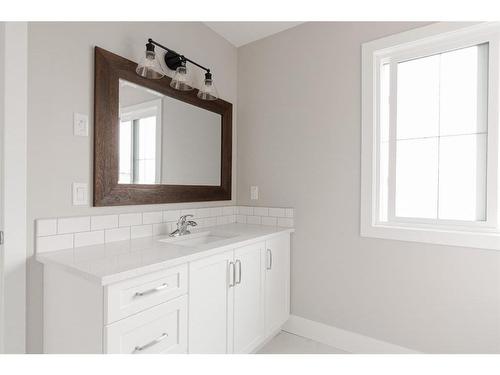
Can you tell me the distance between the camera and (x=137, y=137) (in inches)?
63.1

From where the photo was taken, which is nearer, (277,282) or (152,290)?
(152,290)

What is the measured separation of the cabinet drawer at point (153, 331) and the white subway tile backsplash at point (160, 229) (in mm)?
605

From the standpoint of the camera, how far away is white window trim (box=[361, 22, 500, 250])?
1.47 metres

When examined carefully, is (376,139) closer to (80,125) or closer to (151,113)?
(151,113)

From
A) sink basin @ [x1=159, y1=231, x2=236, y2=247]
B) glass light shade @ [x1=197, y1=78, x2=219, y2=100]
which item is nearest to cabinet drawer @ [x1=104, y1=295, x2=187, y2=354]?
sink basin @ [x1=159, y1=231, x2=236, y2=247]

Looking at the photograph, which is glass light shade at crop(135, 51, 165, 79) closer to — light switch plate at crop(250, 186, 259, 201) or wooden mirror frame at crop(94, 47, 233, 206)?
wooden mirror frame at crop(94, 47, 233, 206)

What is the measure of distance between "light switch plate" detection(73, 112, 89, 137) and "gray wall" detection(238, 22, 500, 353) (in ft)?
4.16

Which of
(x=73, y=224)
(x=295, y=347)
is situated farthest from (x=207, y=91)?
(x=295, y=347)

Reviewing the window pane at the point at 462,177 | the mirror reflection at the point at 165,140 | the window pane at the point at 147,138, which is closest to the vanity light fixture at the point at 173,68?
the mirror reflection at the point at 165,140

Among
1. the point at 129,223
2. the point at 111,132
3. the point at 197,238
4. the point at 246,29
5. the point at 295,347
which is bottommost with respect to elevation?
the point at 295,347

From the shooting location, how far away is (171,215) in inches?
71.7

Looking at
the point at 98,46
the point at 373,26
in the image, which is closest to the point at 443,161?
the point at 373,26

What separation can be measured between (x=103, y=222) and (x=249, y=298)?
37.5 inches

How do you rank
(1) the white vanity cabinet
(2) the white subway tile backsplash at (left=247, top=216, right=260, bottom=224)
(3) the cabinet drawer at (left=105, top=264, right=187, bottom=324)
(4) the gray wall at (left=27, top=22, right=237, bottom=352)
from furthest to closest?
(2) the white subway tile backsplash at (left=247, top=216, right=260, bottom=224) → (1) the white vanity cabinet → (4) the gray wall at (left=27, top=22, right=237, bottom=352) → (3) the cabinet drawer at (left=105, top=264, right=187, bottom=324)
